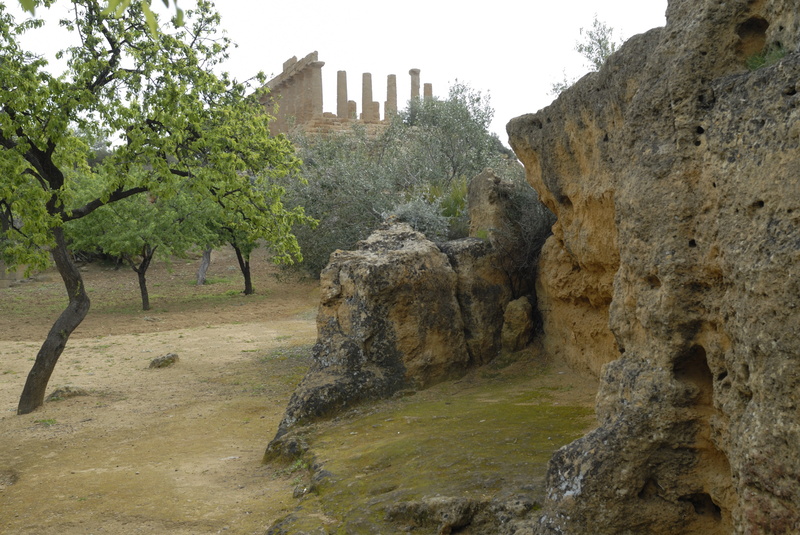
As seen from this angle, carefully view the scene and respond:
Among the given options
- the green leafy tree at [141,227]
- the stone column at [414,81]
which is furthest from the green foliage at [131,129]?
the stone column at [414,81]

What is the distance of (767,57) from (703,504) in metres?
2.35

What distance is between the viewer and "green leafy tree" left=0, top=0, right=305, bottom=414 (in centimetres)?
1035

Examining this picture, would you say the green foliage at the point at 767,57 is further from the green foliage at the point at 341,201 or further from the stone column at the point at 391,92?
the stone column at the point at 391,92

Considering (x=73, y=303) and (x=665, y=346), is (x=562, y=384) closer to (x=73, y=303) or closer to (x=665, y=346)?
(x=665, y=346)

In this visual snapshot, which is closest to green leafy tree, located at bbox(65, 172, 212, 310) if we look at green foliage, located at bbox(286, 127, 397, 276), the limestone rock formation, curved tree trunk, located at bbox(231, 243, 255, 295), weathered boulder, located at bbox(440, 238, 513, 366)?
curved tree trunk, located at bbox(231, 243, 255, 295)

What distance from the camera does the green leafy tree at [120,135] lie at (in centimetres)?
1035

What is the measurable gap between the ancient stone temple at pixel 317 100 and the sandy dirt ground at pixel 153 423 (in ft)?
77.3

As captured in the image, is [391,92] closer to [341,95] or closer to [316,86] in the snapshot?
[341,95]

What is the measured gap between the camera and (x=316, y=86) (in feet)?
158

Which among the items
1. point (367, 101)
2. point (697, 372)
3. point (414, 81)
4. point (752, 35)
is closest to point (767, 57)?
point (752, 35)

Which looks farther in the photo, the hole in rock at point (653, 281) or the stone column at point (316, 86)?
the stone column at point (316, 86)

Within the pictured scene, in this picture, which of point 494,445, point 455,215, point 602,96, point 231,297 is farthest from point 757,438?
point 231,297

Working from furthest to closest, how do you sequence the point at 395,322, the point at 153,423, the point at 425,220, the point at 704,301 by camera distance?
the point at 425,220, the point at 153,423, the point at 395,322, the point at 704,301

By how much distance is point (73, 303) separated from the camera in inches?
478
